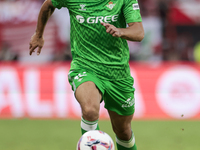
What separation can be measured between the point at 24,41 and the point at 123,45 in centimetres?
1295

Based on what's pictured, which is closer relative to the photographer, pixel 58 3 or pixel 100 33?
pixel 100 33

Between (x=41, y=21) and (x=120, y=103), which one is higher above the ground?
(x=41, y=21)

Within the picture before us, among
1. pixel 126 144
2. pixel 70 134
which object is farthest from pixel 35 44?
pixel 70 134

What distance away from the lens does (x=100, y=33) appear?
17.5 feet

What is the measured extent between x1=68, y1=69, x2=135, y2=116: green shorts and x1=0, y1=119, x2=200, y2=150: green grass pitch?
1.46 m

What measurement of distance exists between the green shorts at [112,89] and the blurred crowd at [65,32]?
11860 mm

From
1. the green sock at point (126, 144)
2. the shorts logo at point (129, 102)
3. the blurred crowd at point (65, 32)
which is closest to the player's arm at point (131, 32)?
the shorts logo at point (129, 102)

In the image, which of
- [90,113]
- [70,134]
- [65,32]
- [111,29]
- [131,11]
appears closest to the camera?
[111,29]

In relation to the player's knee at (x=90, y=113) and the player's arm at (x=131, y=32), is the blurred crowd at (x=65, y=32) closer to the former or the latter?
the player's arm at (x=131, y=32)

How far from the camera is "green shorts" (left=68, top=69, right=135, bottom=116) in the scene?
5234 millimetres

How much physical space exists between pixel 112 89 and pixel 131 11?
1.04 m

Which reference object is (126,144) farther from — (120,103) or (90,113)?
(90,113)

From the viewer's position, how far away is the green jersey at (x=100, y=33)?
17.4 feet

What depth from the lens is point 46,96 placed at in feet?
39.7
